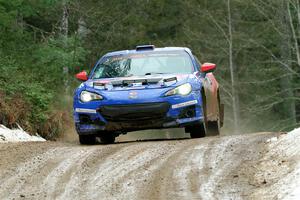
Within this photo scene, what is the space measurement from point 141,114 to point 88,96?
90cm

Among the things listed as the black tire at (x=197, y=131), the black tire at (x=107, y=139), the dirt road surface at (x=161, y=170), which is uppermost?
the dirt road surface at (x=161, y=170)

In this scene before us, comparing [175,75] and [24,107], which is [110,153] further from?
[24,107]

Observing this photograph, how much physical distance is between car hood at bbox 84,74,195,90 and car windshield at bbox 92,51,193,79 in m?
0.54

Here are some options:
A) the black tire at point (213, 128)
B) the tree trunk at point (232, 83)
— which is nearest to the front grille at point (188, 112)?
the black tire at point (213, 128)

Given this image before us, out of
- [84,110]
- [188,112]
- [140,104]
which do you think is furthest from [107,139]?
[188,112]

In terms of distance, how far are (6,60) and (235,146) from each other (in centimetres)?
932

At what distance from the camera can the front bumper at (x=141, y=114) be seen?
38.0ft

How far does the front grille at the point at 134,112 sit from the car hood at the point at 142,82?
0.31m

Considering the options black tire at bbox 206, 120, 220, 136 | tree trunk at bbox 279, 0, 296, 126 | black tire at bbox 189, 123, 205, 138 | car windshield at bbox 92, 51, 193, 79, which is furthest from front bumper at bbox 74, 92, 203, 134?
tree trunk at bbox 279, 0, 296, 126

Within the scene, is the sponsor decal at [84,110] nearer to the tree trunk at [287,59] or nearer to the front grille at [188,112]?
the front grille at [188,112]

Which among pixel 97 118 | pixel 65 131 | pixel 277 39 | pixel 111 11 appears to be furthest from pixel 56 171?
pixel 277 39

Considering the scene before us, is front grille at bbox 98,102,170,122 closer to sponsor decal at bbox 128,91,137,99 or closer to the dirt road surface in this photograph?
sponsor decal at bbox 128,91,137,99

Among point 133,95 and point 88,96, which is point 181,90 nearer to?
point 133,95

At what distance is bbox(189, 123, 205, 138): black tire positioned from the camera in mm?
12047
